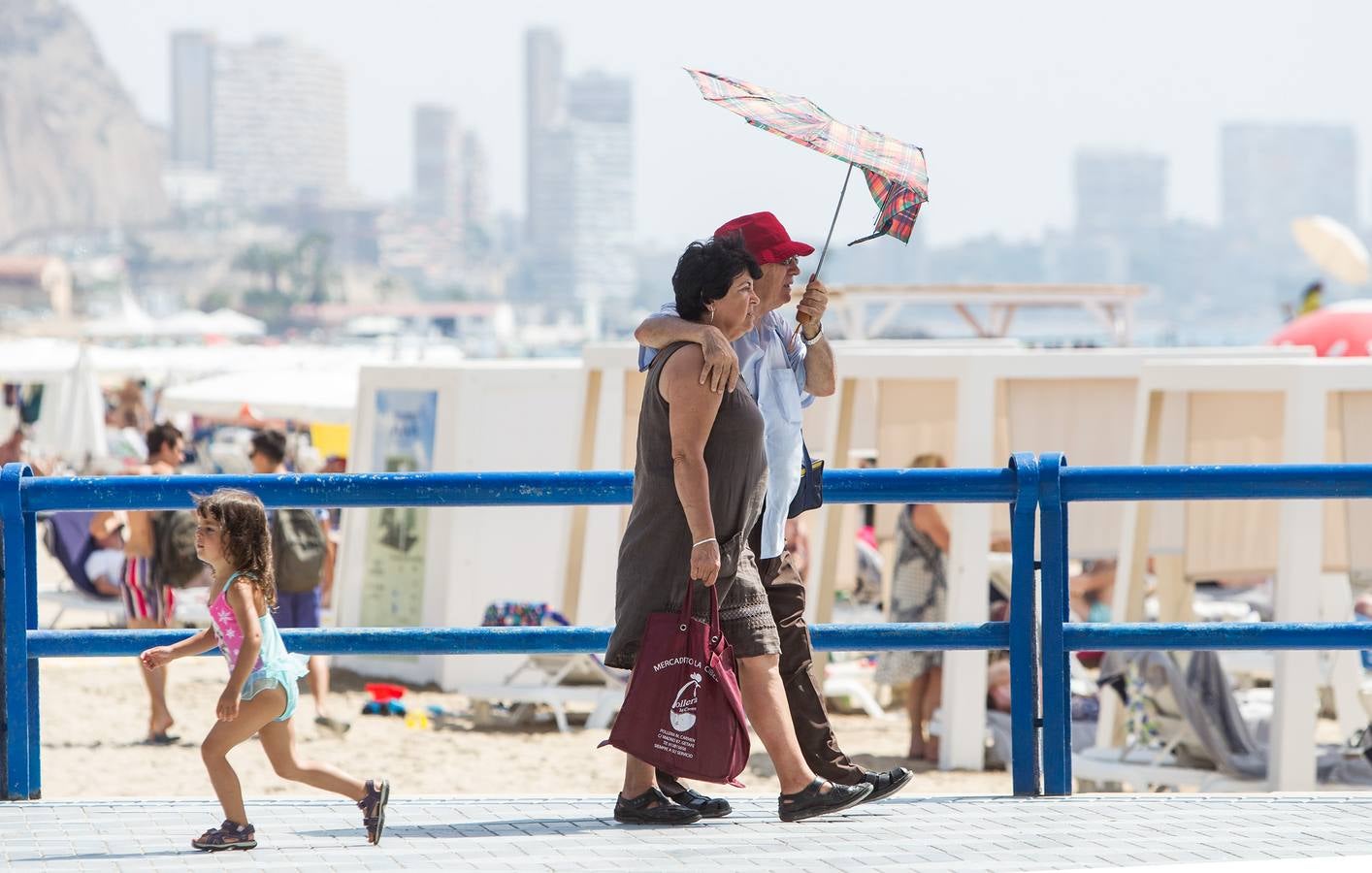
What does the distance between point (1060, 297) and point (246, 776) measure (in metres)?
10.4

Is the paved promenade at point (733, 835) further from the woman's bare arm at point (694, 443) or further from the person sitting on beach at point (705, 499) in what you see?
the woman's bare arm at point (694, 443)

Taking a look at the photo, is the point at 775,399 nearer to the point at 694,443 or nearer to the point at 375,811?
the point at 694,443

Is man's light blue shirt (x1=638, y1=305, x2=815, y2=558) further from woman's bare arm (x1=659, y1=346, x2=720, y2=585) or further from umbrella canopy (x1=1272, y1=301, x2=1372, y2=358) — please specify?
umbrella canopy (x1=1272, y1=301, x2=1372, y2=358)

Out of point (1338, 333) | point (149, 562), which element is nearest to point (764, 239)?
point (149, 562)

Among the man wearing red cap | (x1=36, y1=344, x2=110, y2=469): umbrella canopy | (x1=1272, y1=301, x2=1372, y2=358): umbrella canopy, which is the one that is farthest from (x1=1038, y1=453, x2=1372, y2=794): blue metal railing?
(x1=36, y1=344, x2=110, y2=469): umbrella canopy

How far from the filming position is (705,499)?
11.5 ft

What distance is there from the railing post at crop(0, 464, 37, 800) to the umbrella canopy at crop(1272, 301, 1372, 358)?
31.7 ft

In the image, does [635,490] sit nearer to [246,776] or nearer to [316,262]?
[246,776]

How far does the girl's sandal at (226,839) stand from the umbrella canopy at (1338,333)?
9.73 metres

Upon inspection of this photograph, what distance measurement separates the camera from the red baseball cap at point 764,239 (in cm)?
365

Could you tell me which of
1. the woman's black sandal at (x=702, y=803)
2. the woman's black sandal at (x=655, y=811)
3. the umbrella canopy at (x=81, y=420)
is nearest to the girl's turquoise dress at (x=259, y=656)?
the woman's black sandal at (x=655, y=811)

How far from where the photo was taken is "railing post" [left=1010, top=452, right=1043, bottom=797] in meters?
3.96

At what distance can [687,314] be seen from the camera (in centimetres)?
360

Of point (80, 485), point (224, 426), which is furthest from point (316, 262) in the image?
point (80, 485)
